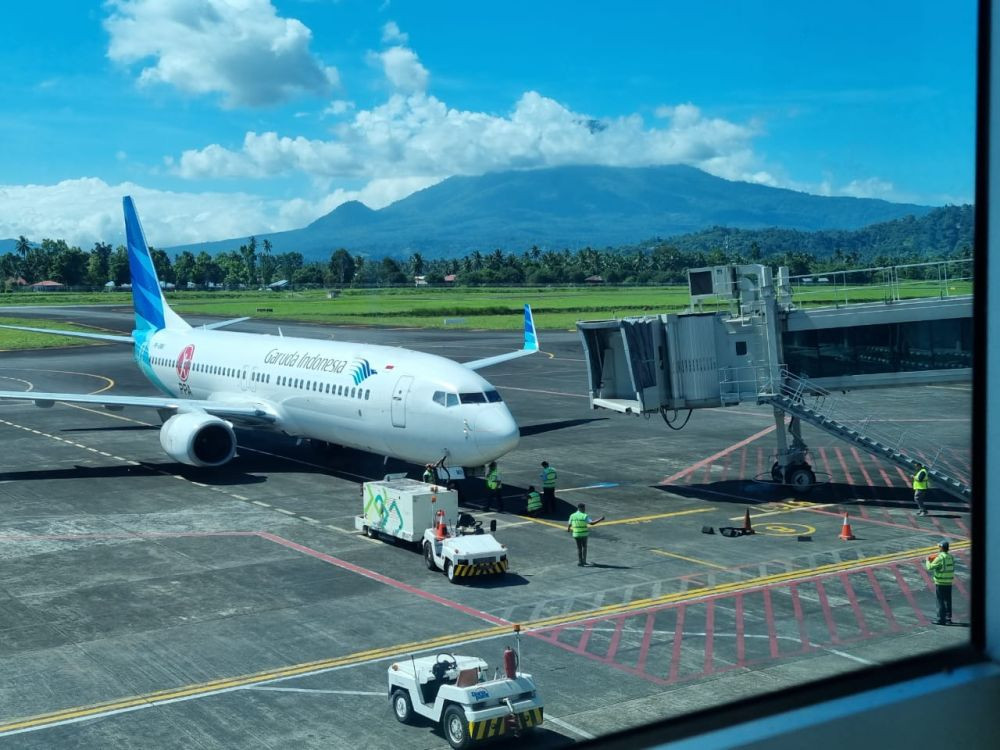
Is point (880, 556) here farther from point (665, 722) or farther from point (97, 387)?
point (97, 387)

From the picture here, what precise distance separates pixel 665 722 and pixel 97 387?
59.7 metres

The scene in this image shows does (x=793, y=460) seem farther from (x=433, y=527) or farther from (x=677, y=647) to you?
(x=677, y=647)

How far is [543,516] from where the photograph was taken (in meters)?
27.9

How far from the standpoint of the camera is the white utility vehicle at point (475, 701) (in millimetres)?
12602

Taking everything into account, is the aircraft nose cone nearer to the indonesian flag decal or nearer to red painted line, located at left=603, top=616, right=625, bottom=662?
red painted line, located at left=603, top=616, right=625, bottom=662

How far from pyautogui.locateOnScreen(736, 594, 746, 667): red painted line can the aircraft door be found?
11823mm

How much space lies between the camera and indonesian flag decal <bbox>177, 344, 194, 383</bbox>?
40406mm

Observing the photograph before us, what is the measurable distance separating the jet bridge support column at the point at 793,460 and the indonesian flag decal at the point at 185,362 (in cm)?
2274

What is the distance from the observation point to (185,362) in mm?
40719

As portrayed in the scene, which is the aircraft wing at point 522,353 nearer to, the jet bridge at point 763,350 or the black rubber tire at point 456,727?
the jet bridge at point 763,350

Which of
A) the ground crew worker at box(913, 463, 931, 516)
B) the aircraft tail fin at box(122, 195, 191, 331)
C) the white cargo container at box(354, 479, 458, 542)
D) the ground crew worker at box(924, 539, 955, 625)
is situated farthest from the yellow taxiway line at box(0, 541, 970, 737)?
the aircraft tail fin at box(122, 195, 191, 331)

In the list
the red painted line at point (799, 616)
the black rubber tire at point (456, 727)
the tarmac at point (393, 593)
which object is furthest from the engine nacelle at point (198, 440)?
the black rubber tire at point (456, 727)

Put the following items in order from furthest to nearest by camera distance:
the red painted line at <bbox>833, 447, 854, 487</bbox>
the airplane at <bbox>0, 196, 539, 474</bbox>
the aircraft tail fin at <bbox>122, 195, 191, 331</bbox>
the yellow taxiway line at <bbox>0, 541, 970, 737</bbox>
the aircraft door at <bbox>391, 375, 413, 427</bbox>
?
1. the aircraft tail fin at <bbox>122, 195, 191, 331</bbox>
2. the red painted line at <bbox>833, 447, 854, 487</bbox>
3. the aircraft door at <bbox>391, 375, 413, 427</bbox>
4. the airplane at <bbox>0, 196, 539, 474</bbox>
5. the yellow taxiway line at <bbox>0, 541, 970, 737</bbox>

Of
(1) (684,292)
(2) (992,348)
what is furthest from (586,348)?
(1) (684,292)
